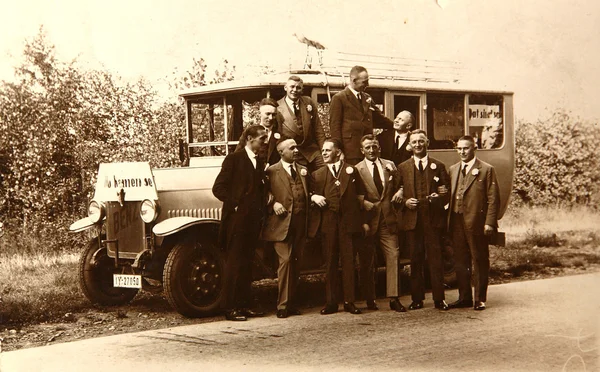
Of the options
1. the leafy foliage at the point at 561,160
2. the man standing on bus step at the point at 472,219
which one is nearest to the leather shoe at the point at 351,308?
the man standing on bus step at the point at 472,219

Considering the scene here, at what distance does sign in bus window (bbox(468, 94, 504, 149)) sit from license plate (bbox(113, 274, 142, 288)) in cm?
365

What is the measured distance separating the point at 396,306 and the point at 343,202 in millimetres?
971

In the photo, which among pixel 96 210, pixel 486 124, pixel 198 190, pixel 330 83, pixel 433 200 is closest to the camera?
pixel 433 200

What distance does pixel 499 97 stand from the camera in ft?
25.4

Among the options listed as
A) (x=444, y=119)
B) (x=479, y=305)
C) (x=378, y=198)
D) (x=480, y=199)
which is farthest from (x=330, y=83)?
(x=479, y=305)

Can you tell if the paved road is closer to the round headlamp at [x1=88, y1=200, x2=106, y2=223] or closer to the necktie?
the necktie

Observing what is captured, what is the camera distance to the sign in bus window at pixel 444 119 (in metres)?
7.79

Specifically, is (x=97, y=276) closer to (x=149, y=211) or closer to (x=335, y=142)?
(x=149, y=211)

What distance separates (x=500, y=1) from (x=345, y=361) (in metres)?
2.95

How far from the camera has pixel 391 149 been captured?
291 inches

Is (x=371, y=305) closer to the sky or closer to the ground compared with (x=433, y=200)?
closer to the ground

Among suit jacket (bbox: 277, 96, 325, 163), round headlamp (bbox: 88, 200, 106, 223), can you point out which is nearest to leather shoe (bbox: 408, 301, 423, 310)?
suit jacket (bbox: 277, 96, 325, 163)

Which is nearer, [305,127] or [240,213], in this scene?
[240,213]

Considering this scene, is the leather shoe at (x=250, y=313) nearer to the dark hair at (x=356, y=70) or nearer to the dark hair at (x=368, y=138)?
the dark hair at (x=368, y=138)
